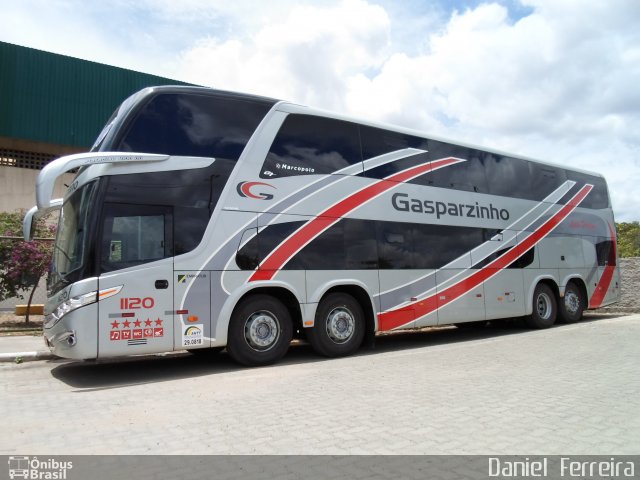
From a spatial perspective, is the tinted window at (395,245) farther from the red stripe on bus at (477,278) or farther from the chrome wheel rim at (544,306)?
the chrome wheel rim at (544,306)

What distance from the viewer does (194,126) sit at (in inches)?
313

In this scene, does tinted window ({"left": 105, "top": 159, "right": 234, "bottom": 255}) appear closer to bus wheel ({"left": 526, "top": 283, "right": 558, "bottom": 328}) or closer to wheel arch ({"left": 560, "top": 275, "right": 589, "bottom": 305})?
bus wheel ({"left": 526, "top": 283, "right": 558, "bottom": 328})

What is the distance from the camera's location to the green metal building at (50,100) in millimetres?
20016

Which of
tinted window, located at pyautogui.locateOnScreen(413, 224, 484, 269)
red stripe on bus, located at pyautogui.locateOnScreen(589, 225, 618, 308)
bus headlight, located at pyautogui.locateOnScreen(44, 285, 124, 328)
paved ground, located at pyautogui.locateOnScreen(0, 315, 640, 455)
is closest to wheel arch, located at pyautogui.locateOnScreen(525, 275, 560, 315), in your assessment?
red stripe on bus, located at pyautogui.locateOnScreen(589, 225, 618, 308)

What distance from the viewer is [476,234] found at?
1182cm

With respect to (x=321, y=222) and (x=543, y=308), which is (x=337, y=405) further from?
(x=543, y=308)

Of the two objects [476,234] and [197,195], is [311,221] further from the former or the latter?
[476,234]

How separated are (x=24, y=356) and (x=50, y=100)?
1513 centimetres

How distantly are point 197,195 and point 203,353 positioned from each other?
3.51 metres

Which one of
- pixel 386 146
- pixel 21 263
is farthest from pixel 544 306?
pixel 21 263

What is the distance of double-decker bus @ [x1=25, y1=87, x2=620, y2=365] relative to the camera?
7.19 meters

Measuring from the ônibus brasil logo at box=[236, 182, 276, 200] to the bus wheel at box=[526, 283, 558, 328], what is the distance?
27.4ft

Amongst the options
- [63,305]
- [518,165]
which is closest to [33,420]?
[63,305]
